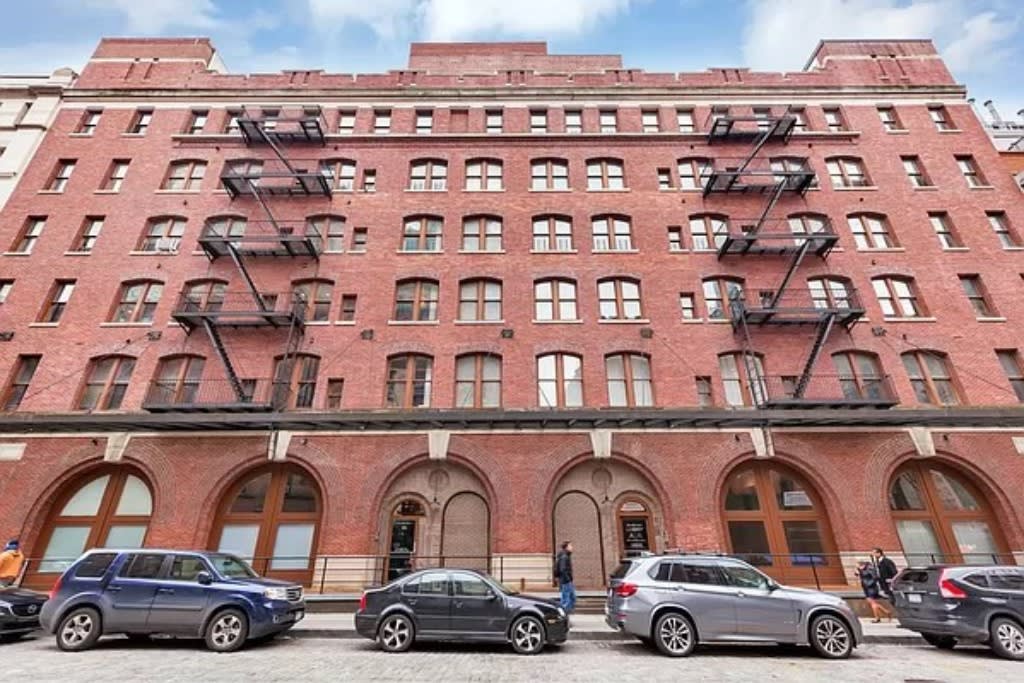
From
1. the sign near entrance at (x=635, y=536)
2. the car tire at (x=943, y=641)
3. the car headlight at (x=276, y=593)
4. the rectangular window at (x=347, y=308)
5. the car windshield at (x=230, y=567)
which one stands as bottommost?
the car tire at (x=943, y=641)

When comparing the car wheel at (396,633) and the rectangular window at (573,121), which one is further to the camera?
the rectangular window at (573,121)

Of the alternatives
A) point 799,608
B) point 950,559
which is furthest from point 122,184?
point 950,559

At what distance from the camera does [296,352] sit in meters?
20.0

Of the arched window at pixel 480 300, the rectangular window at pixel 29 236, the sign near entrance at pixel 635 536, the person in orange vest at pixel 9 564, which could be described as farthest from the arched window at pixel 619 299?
the rectangular window at pixel 29 236

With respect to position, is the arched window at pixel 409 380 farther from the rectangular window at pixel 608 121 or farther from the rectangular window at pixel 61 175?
the rectangular window at pixel 61 175

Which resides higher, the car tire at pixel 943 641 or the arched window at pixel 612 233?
the arched window at pixel 612 233

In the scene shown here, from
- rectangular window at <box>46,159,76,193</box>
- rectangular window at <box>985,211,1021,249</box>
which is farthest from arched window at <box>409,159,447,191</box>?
rectangular window at <box>985,211,1021,249</box>

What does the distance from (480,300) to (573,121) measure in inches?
491

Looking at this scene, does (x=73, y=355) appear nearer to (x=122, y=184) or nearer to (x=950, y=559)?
(x=122, y=184)

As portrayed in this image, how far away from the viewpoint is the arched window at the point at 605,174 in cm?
2473

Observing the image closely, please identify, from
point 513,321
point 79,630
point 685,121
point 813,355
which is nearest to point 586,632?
point 79,630

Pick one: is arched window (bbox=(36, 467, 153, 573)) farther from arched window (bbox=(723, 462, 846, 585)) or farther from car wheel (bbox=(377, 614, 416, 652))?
arched window (bbox=(723, 462, 846, 585))

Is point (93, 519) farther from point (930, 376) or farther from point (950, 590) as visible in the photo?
point (930, 376)

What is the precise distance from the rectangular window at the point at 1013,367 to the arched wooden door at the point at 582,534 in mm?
16993
